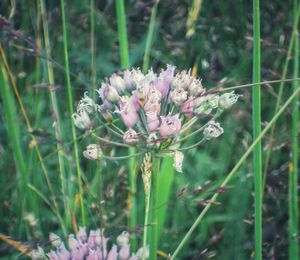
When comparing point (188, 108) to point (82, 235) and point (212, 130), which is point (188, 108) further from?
point (82, 235)

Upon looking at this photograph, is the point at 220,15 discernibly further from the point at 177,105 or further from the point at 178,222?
the point at 177,105

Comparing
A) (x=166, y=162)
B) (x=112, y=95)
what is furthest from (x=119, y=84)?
(x=166, y=162)

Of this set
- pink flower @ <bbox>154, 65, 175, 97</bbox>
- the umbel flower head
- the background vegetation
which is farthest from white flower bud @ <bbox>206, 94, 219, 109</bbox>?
the background vegetation

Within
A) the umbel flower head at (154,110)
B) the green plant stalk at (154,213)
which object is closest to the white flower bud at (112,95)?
the umbel flower head at (154,110)

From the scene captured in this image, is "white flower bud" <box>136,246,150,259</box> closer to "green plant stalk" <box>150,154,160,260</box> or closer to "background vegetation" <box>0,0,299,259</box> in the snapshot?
"green plant stalk" <box>150,154,160,260</box>

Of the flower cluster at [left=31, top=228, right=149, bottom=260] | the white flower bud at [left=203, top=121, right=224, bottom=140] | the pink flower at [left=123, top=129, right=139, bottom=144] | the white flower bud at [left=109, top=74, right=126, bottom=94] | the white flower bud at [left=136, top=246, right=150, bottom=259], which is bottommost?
the white flower bud at [left=136, top=246, right=150, bottom=259]

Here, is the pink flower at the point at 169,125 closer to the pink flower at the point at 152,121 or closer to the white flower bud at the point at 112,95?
the pink flower at the point at 152,121

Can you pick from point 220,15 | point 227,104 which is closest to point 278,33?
point 220,15
